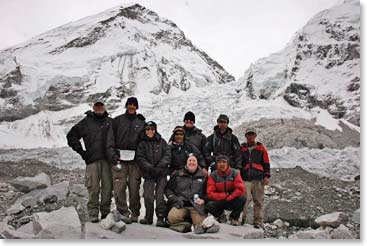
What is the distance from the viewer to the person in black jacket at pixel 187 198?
3.74m

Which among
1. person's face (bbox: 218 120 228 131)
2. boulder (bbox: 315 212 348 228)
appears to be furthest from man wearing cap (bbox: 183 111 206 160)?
boulder (bbox: 315 212 348 228)

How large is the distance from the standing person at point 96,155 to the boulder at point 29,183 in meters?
1.21

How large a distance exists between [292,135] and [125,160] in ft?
8.12

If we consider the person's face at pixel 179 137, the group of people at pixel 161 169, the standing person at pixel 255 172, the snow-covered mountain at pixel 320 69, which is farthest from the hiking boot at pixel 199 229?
the snow-covered mountain at pixel 320 69

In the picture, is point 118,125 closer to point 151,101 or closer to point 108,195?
point 108,195

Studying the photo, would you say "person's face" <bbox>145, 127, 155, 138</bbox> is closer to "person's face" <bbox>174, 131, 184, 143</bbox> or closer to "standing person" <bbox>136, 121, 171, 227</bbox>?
"standing person" <bbox>136, 121, 171, 227</bbox>

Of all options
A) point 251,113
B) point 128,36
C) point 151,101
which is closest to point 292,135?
point 251,113

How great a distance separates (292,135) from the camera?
17.4 ft

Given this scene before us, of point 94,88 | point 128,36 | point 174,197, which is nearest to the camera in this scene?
point 174,197

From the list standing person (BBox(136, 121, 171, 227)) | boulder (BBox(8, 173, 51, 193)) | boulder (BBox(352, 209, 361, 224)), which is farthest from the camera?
boulder (BBox(8, 173, 51, 193))

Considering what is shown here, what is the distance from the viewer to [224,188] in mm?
3740

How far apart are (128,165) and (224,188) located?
943 mm

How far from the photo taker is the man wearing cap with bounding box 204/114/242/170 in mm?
3998

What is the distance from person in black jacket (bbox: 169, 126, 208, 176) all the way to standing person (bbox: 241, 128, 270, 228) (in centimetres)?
48
